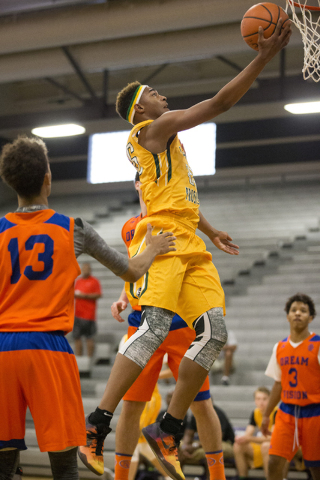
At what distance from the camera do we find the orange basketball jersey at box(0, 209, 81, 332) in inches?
103

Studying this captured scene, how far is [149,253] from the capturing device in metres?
2.96

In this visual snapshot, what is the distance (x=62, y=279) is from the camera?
265cm

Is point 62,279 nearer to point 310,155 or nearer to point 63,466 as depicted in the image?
point 63,466

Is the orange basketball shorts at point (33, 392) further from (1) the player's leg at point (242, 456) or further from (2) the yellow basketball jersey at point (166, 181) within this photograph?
(1) the player's leg at point (242, 456)

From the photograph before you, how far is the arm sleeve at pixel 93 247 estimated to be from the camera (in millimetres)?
2699

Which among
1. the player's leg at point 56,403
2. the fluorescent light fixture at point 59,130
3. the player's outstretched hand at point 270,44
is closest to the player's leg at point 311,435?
the player's leg at point 56,403

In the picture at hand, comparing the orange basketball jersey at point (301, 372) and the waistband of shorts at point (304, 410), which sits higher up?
the orange basketball jersey at point (301, 372)

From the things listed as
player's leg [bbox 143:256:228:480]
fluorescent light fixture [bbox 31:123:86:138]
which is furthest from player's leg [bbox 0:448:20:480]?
fluorescent light fixture [bbox 31:123:86:138]

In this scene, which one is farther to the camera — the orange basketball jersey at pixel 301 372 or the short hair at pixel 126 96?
the orange basketball jersey at pixel 301 372

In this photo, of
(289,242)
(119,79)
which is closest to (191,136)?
(119,79)

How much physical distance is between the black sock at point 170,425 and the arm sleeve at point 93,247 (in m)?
0.88

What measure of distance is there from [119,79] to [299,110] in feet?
19.6

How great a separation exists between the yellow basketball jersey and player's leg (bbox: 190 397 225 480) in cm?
114

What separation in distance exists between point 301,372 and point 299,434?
541 mm
